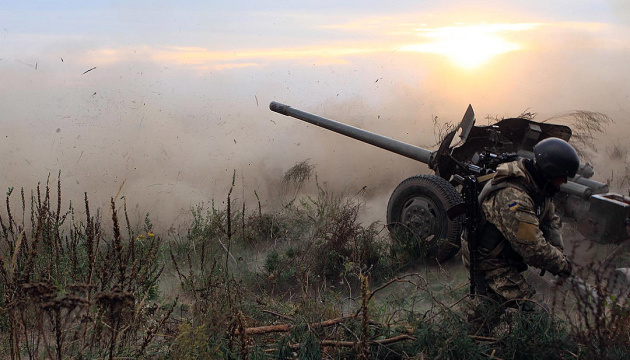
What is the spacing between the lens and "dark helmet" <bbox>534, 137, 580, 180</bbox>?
11.9ft

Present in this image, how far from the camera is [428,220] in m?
5.76

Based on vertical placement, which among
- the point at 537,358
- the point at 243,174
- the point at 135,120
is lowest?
the point at 537,358

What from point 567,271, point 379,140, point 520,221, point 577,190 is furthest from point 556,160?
point 379,140

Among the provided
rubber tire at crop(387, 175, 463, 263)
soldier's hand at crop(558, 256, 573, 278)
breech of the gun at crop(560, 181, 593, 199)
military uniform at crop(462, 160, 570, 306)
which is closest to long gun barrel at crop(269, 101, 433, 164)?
rubber tire at crop(387, 175, 463, 263)

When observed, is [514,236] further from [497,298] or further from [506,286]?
[497,298]

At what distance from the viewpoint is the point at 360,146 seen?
11141 mm

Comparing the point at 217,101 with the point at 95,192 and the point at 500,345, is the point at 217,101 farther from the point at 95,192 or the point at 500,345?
the point at 500,345

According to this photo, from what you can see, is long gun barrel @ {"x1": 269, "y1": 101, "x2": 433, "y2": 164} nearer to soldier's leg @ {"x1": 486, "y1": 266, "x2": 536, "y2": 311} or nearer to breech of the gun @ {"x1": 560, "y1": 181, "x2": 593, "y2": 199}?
breech of the gun @ {"x1": 560, "y1": 181, "x2": 593, "y2": 199}

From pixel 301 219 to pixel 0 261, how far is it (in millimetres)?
4942

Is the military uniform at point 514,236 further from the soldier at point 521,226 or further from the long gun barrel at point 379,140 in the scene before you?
the long gun barrel at point 379,140

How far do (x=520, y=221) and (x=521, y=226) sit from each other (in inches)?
1.2

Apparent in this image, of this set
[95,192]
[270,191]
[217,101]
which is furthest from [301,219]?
[217,101]

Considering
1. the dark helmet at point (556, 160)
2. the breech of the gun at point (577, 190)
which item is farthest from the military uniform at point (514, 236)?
the breech of the gun at point (577, 190)

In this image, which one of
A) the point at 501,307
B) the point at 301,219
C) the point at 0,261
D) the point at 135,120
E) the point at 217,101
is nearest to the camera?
the point at 0,261
